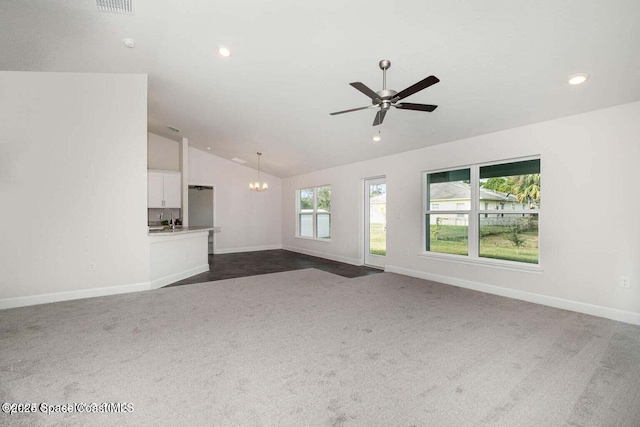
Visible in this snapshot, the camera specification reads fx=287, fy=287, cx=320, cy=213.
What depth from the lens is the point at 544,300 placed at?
12.5ft

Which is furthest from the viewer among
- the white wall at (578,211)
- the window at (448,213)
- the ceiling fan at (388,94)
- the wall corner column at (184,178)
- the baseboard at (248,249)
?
the baseboard at (248,249)

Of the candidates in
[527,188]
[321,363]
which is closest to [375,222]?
[527,188]

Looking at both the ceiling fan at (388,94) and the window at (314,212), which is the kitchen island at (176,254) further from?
the ceiling fan at (388,94)

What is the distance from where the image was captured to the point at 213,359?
2324mm

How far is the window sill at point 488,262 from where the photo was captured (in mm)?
3971

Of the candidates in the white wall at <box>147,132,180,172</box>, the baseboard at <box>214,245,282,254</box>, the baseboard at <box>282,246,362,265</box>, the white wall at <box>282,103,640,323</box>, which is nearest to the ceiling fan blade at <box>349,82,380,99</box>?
the white wall at <box>282,103,640,323</box>

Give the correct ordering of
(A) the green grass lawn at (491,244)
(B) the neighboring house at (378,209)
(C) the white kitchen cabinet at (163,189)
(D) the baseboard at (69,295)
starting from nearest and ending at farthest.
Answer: (D) the baseboard at (69,295) < (A) the green grass lawn at (491,244) < (B) the neighboring house at (378,209) < (C) the white kitchen cabinet at (163,189)

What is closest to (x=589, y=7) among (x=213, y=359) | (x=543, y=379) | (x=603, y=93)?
(x=603, y=93)

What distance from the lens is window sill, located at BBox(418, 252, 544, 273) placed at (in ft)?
13.0

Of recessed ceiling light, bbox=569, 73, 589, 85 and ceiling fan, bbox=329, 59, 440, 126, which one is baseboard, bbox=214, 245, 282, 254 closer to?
ceiling fan, bbox=329, 59, 440, 126

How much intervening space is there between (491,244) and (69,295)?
622cm

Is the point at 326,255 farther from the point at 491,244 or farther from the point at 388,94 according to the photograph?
the point at 388,94

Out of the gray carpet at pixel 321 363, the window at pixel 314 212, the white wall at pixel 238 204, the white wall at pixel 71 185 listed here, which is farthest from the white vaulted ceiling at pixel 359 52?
the white wall at pixel 238 204

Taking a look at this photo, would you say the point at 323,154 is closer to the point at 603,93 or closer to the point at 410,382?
the point at 603,93
